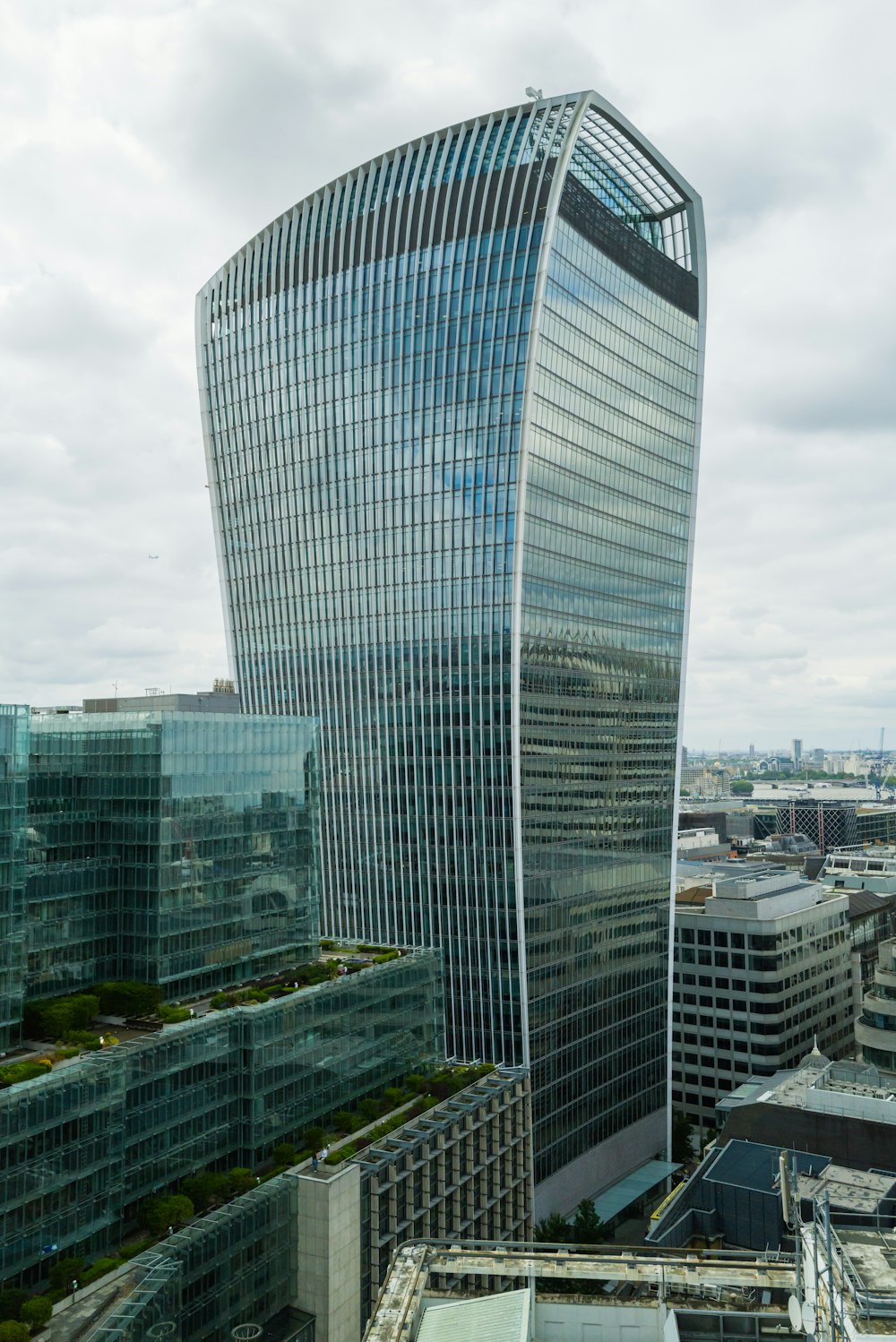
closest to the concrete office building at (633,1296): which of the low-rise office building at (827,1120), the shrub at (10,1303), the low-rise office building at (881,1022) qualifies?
the shrub at (10,1303)

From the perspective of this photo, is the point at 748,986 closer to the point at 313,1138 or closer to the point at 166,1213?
the point at 313,1138

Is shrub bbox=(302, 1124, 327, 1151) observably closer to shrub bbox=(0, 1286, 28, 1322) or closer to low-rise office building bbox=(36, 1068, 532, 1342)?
low-rise office building bbox=(36, 1068, 532, 1342)

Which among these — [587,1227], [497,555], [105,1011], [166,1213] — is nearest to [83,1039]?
[105,1011]

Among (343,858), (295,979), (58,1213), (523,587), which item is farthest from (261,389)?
→ (58,1213)

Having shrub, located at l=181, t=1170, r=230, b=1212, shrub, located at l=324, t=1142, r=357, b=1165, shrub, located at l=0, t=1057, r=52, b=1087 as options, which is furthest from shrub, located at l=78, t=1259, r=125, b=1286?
shrub, located at l=324, t=1142, r=357, b=1165

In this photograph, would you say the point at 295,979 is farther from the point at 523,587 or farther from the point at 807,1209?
the point at 523,587

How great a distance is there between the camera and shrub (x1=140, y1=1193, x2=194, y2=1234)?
60.0 meters

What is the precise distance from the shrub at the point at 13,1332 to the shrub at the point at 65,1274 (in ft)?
16.7

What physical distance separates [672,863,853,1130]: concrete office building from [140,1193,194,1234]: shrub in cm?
9491

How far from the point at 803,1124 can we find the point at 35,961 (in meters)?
57.0

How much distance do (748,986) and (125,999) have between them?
93.9 m

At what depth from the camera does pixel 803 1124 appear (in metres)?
75.1

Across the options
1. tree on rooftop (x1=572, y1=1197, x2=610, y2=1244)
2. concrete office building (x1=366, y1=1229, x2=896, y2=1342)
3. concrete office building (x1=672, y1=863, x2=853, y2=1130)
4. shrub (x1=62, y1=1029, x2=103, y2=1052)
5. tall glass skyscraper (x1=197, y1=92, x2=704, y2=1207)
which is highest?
tall glass skyscraper (x1=197, y1=92, x2=704, y2=1207)

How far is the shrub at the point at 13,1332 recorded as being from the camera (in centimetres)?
4788
